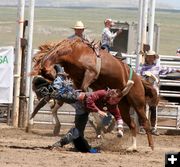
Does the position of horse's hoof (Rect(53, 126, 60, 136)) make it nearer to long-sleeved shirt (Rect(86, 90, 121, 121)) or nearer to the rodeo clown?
long-sleeved shirt (Rect(86, 90, 121, 121))

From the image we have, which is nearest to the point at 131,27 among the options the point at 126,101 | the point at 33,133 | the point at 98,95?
the point at 33,133

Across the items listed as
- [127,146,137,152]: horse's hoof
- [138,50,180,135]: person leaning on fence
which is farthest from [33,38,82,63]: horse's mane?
[138,50,180,135]: person leaning on fence

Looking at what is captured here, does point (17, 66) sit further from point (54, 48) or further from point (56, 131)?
point (54, 48)

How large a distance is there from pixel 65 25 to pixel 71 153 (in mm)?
32785

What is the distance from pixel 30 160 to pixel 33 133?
16.3ft

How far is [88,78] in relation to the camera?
11.9 metres

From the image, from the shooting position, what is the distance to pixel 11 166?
9.17m

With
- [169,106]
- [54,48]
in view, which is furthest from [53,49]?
[169,106]

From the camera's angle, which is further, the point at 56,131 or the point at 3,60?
the point at 3,60

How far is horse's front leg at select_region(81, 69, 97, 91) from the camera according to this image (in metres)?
11.8

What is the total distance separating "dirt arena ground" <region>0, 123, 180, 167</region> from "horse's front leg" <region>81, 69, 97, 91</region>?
89 cm

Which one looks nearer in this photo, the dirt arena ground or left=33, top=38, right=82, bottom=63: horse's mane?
the dirt arena ground

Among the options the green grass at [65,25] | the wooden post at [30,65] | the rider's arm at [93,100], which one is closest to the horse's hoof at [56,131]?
the wooden post at [30,65]

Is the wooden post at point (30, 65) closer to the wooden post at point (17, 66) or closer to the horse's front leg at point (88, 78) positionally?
the wooden post at point (17, 66)
